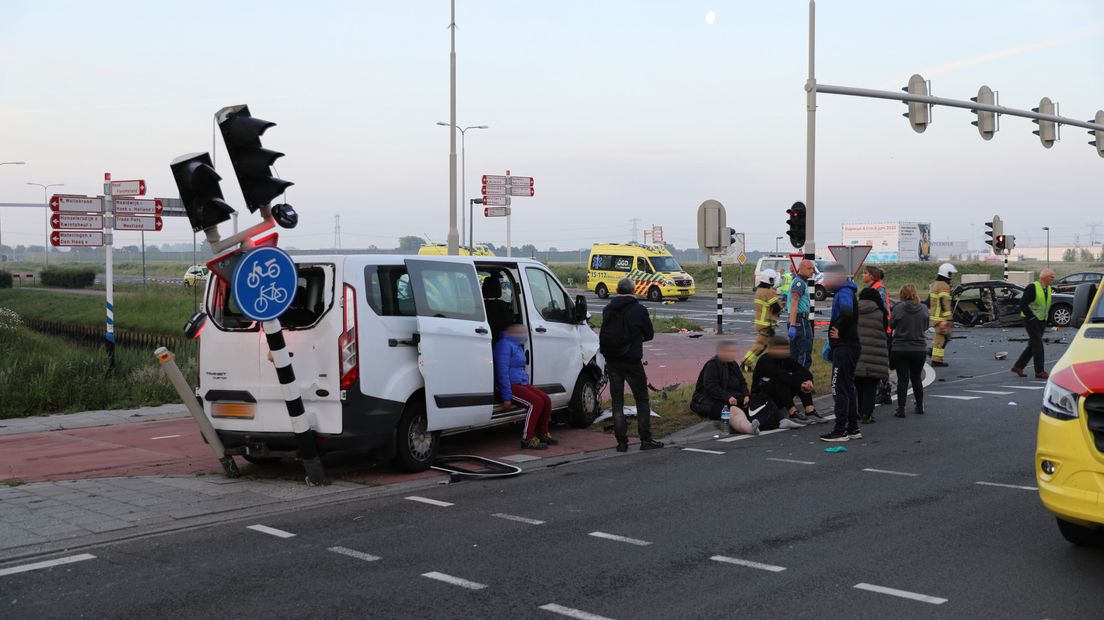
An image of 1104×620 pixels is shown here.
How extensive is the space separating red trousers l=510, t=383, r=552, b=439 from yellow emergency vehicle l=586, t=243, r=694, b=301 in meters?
34.7

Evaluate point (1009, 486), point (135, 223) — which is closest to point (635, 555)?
point (1009, 486)

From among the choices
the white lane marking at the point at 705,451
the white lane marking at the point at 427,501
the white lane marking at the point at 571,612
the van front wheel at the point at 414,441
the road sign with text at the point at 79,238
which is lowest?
the white lane marking at the point at 705,451

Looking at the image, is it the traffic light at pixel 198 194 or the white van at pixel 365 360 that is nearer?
the traffic light at pixel 198 194

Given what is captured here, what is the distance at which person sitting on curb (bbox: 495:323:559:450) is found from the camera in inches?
414

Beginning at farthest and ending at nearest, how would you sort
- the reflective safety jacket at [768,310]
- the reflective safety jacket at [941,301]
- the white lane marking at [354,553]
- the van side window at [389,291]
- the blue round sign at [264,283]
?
1. the reflective safety jacket at [941,301]
2. the reflective safety jacket at [768,310]
3. the van side window at [389,291]
4. the blue round sign at [264,283]
5. the white lane marking at [354,553]

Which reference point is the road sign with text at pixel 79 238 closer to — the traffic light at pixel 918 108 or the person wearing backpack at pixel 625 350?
the person wearing backpack at pixel 625 350

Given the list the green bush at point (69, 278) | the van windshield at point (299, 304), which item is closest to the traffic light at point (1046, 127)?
the van windshield at point (299, 304)

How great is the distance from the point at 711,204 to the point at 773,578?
50.6 ft

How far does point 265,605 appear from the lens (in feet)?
18.2

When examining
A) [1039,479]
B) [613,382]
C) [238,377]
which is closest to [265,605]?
[238,377]

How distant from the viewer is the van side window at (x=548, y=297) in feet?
37.3

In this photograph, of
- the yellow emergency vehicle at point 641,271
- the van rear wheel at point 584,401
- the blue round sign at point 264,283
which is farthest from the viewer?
the yellow emergency vehicle at point 641,271

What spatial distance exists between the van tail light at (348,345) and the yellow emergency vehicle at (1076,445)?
538 cm

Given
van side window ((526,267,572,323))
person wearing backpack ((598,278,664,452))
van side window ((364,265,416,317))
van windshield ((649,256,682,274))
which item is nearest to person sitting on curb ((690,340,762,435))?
person wearing backpack ((598,278,664,452))
